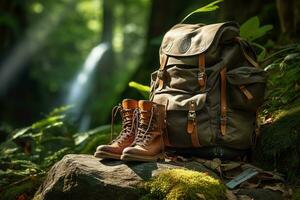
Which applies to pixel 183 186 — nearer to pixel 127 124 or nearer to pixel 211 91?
pixel 127 124

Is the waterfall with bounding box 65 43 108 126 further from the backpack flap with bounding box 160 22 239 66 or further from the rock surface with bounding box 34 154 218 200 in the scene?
the rock surface with bounding box 34 154 218 200

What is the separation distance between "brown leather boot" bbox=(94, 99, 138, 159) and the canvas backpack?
26cm

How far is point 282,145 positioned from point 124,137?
1212mm

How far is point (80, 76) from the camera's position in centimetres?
2023

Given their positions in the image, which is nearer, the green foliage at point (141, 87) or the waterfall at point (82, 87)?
the green foliage at point (141, 87)

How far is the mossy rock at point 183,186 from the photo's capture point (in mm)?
3121

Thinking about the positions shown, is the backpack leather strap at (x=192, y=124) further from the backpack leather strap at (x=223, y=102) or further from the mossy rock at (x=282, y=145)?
the mossy rock at (x=282, y=145)

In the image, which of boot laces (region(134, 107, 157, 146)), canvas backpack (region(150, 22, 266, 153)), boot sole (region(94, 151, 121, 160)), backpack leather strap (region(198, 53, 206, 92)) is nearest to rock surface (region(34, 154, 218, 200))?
boot sole (region(94, 151, 121, 160))

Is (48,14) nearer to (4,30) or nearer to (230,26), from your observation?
(4,30)

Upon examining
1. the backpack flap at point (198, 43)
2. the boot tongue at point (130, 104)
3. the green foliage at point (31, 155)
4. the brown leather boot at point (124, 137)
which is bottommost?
the green foliage at point (31, 155)

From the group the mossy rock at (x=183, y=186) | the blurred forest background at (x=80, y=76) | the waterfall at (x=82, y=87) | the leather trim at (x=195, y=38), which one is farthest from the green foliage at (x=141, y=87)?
the waterfall at (x=82, y=87)

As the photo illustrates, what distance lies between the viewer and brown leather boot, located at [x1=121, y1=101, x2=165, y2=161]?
357 centimetres

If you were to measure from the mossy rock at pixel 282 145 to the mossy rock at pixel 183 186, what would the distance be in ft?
2.51

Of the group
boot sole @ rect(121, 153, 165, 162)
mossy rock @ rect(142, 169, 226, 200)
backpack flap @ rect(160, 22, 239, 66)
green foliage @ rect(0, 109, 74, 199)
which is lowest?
green foliage @ rect(0, 109, 74, 199)
